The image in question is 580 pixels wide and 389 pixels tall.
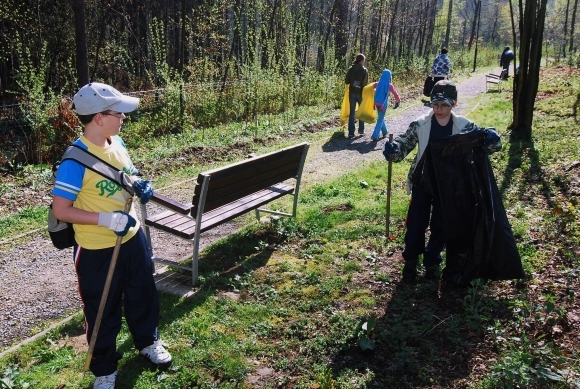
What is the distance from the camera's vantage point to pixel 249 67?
12641 mm

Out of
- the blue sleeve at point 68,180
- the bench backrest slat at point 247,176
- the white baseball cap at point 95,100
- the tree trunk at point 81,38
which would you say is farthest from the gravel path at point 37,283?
the tree trunk at point 81,38

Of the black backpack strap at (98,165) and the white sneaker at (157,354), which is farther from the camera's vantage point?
the white sneaker at (157,354)

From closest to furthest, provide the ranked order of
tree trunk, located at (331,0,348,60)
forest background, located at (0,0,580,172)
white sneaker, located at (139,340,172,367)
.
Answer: white sneaker, located at (139,340,172,367) → forest background, located at (0,0,580,172) → tree trunk, located at (331,0,348,60)

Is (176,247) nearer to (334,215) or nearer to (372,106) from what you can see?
(334,215)

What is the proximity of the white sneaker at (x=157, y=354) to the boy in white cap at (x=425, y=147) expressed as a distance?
216 centimetres

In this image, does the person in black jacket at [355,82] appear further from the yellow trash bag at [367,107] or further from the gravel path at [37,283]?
the gravel path at [37,283]

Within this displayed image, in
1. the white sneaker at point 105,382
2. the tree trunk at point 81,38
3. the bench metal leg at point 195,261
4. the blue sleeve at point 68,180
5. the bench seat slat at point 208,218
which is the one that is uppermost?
the tree trunk at point 81,38

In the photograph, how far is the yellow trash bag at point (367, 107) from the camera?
11.4 m

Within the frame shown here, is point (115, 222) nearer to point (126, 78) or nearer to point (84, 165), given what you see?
point (84, 165)

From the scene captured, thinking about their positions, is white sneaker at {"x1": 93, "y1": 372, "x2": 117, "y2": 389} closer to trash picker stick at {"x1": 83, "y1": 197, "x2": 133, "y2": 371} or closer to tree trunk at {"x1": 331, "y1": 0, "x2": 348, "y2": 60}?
trash picker stick at {"x1": 83, "y1": 197, "x2": 133, "y2": 371}

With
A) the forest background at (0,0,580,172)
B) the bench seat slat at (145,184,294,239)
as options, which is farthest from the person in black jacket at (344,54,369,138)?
the bench seat slat at (145,184,294,239)

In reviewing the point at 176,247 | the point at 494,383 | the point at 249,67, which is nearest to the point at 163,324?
the point at 176,247

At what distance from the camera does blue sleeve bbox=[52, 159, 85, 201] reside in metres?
2.81

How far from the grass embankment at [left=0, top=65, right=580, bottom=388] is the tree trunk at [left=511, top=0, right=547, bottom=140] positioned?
11.3 ft
